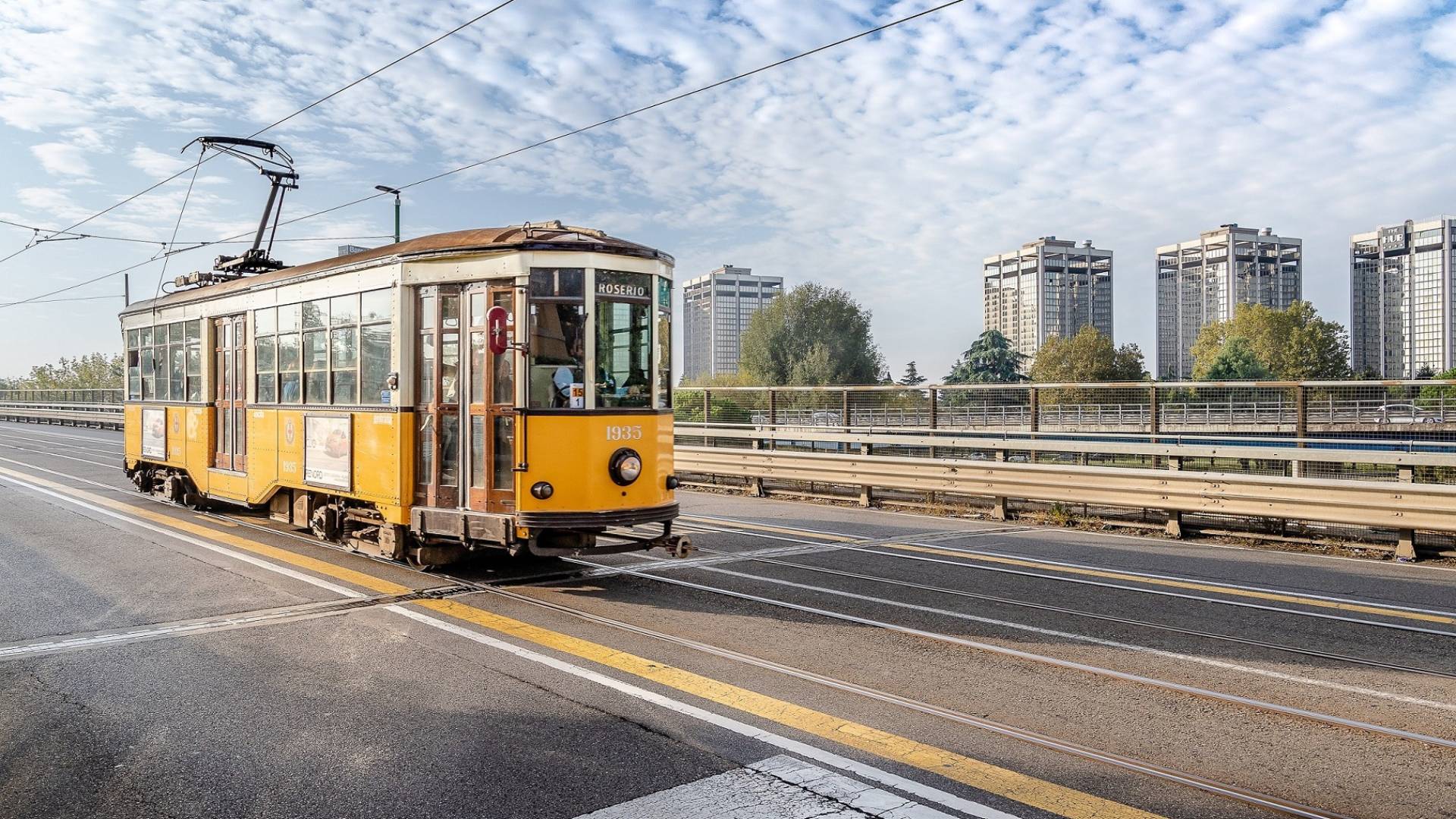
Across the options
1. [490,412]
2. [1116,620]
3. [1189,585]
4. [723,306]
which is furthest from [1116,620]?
[723,306]

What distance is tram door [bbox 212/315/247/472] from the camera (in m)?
12.3

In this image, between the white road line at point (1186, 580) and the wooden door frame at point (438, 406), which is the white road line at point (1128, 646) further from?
the wooden door frame at point (438, 406)

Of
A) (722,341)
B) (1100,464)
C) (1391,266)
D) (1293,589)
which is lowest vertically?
(1293,589)

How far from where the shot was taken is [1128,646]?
6.63 metres

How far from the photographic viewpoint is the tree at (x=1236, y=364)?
253 feet

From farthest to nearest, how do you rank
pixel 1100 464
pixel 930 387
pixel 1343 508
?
pixel 930 387, pixel 1100 464, pixel 1343 508

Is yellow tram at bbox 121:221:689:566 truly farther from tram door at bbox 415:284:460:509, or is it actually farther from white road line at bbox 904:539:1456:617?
white road line at bbox 904:539:1456:617

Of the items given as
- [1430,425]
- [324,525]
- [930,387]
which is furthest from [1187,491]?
[324,525]

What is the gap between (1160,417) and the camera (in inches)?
524

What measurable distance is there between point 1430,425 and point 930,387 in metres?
6.69

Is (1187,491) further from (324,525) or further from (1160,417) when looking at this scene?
(324,525)

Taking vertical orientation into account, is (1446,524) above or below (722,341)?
below

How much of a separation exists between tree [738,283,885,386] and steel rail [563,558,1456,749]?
245 ft

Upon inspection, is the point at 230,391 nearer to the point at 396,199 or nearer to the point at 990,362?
the point at 396,199
